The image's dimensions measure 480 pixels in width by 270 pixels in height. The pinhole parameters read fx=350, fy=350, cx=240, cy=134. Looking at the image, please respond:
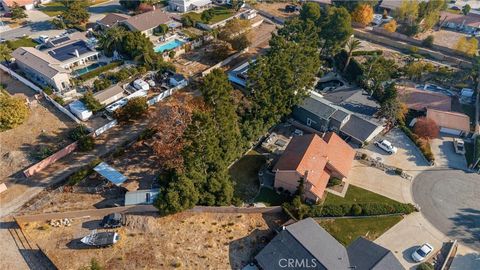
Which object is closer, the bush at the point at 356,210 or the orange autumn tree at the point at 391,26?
the bush at the point at 356,210

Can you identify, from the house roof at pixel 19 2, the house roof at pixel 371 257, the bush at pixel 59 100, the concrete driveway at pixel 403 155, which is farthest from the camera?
the house roof at pixel 19 2

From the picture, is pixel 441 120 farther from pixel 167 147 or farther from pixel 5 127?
pixel 5 127

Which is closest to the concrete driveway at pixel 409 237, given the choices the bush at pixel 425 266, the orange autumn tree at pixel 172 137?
the bush at pixel 425 266

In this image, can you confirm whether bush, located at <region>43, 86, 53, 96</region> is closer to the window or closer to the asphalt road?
the window

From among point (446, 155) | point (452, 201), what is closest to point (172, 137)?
point (452, 201)

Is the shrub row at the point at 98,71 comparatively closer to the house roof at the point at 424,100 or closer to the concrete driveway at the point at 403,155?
the concrete driveway at the point at 403,155

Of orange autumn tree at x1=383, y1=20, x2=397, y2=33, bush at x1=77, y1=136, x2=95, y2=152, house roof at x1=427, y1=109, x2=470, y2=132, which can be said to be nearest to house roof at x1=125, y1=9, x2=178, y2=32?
bush at x1=77, y1=136, x2=95, y2=152
